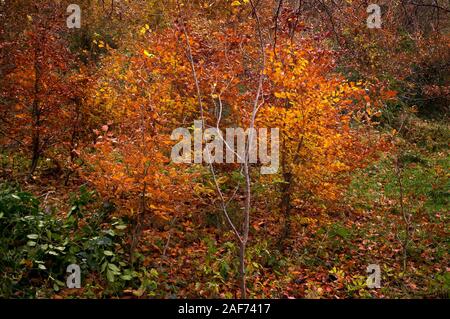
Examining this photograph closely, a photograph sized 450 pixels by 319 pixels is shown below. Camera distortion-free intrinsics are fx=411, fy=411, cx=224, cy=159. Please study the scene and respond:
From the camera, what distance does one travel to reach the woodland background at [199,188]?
18.7ft

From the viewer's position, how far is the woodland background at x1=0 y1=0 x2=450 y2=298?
5.71 metres

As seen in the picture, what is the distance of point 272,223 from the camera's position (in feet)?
27.0

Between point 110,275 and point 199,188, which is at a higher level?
point 199,188

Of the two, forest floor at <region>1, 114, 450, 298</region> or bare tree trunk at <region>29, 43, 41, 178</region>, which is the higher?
bare tree trunk at <region>29, 43, 41, 178</region>

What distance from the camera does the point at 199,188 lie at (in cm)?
637

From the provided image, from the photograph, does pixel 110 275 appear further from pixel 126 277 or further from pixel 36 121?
pixel 36 121
